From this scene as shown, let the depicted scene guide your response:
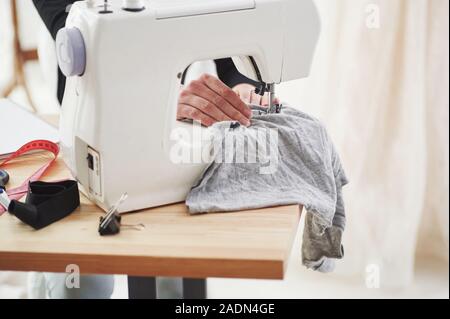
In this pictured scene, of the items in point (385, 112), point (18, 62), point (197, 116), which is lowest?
point (385, 112)

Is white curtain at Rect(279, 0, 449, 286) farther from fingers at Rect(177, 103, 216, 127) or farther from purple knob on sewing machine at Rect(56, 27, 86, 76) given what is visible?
purple knob on sewing machine at Rect(56, 27, 86, 76)

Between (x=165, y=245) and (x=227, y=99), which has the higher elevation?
(x=227, y=99)

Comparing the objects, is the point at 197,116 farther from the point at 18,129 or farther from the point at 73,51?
the point at 18,129

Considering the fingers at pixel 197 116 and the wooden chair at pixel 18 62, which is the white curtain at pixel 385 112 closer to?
the wooden chair at pixel 18 62

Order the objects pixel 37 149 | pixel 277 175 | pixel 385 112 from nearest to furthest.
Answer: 1. pixel 277 175
2. pixel 37 149
3. pixel 385 112

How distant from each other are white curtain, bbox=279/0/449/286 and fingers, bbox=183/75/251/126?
3.41 ft

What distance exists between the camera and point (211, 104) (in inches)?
50.5

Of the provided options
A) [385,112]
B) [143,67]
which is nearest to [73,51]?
[143,67]

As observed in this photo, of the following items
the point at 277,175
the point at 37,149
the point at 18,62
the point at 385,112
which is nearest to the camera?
the point at 277,175

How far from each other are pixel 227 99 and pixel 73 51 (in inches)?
11.7

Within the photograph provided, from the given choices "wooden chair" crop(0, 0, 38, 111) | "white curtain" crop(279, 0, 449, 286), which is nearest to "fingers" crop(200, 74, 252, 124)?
"white curtain" crop(279, 0, 449, 286)

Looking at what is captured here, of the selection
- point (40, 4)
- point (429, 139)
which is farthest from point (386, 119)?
point (40, 4)

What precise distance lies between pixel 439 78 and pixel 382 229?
0.50 metres

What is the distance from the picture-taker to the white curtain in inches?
88.0
